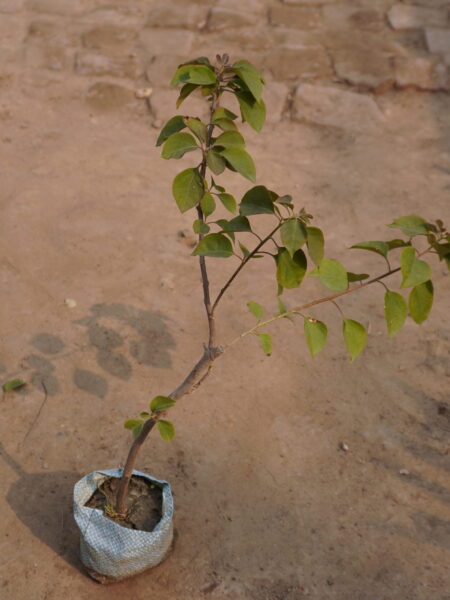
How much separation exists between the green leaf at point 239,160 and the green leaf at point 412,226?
38 centimetres

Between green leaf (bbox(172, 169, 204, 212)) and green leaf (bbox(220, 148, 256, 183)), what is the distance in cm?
10

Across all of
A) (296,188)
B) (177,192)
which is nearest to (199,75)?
(177,192)

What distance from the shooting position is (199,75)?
1837 millimetres

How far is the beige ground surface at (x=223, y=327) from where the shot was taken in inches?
103

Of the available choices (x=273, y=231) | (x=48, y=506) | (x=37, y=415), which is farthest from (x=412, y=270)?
(x=37, y=415)

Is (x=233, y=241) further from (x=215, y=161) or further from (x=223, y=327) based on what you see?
(x=223, y=327)

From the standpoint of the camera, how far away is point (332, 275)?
1.87m

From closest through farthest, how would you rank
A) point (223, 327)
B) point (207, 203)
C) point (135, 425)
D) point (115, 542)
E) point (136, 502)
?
point (207, 203)
point (135, 425)
point (115, 542)
point (136, 502)
point (223, 327)

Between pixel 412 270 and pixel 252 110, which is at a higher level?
pixel 252 110

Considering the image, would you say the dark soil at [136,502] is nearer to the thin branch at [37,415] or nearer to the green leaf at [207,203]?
the thin branch at [37,415]

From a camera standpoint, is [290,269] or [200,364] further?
[200,364]

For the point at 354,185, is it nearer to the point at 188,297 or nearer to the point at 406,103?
the point at 406,103

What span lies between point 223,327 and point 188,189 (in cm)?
160

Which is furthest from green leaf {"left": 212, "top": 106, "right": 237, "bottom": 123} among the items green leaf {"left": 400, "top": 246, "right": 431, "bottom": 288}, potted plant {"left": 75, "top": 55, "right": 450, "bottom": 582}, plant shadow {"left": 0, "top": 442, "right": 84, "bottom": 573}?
plant shadow {"left": 0, "top": 442, "right": 84, "bottom": 573}
